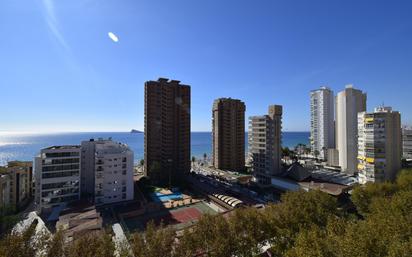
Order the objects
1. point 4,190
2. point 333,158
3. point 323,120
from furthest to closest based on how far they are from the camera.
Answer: point 323,120
point 333,158
point 4,190

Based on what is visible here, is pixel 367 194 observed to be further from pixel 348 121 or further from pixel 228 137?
pixel 228 137

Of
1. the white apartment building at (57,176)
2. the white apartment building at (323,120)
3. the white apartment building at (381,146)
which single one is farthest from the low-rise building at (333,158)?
the white apartment building at (57,176)

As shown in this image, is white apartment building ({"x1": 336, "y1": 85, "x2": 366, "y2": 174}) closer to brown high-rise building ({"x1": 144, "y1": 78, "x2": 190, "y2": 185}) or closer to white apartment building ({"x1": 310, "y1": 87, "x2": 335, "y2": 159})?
white apartment building ({"x1": 310, "y1": 87, "x2": 335, "y2": 159})

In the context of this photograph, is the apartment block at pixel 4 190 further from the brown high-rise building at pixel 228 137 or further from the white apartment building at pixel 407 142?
the white apartment building at pixel 407 142

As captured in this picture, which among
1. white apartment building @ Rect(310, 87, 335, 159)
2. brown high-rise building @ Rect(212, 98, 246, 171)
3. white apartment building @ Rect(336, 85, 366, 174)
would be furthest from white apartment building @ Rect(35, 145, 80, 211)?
white apartment building @ Rect(310, 87, 335, 159)

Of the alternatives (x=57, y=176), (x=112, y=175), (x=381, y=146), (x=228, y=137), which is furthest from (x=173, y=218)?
(x=228, y=137)

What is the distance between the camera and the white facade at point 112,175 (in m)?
40.2

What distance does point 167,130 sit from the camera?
60.4 m

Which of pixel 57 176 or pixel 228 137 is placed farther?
pixel 228 137

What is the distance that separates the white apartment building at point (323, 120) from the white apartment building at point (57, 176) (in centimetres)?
9131

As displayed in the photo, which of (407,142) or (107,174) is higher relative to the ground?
(407,142)

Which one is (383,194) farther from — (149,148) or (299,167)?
(149,148)

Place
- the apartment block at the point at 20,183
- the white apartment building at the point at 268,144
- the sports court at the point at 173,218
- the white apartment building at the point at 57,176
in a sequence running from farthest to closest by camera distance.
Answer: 1. the white apartment building at the point at 268,144
2. the apartment block at the point at 20,183
3. the white apartment building at the point at 57,176
4. the sports court at the point at 173,218

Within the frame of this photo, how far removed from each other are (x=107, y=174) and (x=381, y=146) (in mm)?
55804
